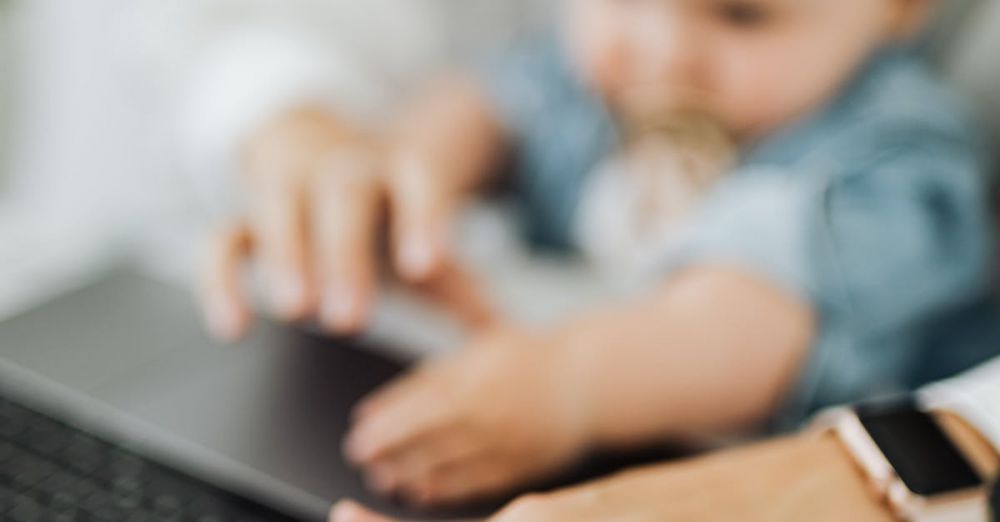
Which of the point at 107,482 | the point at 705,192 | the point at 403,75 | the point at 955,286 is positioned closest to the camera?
the point at 107,482

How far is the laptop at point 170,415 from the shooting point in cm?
37

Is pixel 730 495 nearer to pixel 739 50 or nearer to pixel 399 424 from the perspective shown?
pixel 399 424

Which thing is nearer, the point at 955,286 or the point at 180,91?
the point at 955,286

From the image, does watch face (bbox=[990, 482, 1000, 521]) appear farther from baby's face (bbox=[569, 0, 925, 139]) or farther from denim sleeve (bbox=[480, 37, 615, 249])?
denim sleeve (bbox=[480, 37, 615, 249])

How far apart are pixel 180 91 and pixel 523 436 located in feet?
1.50

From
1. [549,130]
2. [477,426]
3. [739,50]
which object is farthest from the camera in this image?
[549,130]

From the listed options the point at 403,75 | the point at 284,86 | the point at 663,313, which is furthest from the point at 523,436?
the point at 403,75

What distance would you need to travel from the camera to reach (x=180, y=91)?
0.73 metres

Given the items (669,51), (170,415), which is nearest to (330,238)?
(170,415)

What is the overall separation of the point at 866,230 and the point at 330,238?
29 centimetres

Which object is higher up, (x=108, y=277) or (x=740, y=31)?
(x=740, y=31)

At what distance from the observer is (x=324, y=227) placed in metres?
0.52

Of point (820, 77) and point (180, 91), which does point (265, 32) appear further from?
point (820, 77)

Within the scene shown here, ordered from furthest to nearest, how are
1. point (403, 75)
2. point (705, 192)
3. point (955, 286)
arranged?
point (403, 75) < point (705, 192) < point (955, 286)
